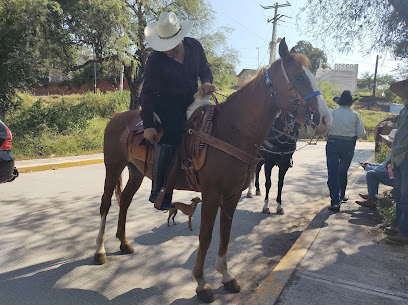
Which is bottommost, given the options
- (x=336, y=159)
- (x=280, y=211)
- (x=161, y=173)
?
(x=280, y=211)

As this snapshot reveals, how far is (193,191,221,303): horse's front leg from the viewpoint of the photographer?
2.99m

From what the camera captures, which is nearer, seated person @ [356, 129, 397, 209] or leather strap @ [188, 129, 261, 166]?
leather strap @ [188, 129, 261, 166]

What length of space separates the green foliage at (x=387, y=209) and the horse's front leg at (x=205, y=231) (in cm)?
338

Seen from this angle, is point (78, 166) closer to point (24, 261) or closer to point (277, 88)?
point (24, 261)

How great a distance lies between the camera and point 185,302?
3037mm

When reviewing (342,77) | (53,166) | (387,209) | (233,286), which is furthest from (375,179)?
(342,77)

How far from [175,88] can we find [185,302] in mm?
2104

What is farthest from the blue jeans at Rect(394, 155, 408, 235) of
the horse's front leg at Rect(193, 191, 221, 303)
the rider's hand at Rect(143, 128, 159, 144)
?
the rider's hand at Rect(143, 128, 159, 144)

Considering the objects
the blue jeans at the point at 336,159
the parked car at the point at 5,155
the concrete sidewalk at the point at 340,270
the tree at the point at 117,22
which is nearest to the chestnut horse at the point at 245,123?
the concrete sidewalk at the point at 340,270

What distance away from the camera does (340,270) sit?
3557mm

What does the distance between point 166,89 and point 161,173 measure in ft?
→ 2.81

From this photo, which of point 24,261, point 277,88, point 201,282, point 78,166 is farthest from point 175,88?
point 78,166

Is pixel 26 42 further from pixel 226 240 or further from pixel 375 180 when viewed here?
pixel 375 180

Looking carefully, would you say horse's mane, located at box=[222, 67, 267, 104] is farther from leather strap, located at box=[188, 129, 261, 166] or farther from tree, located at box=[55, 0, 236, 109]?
tree, located at box=[55, 0, 236, 109]
